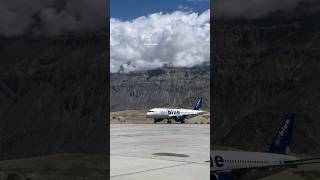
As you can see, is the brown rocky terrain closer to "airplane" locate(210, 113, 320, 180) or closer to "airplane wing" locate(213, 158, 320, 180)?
"airplane" locate(210, 113, 320, 180)

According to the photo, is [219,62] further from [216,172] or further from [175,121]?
[175,121]

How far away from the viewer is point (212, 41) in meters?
16.8

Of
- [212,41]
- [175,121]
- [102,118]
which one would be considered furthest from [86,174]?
[175,121]

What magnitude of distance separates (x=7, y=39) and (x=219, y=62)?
7.69m

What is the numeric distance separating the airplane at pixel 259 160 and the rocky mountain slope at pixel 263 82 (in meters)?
0.39

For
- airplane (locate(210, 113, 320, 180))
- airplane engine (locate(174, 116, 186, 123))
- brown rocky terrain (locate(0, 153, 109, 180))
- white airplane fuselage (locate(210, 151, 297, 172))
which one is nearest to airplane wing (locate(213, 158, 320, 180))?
airplane (locate(210, 113, 320, 180))

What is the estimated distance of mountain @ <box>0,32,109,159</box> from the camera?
14.8m

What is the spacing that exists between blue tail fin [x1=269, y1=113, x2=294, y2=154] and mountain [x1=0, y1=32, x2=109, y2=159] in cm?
652

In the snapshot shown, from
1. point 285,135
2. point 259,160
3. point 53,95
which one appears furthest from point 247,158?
point 53,95

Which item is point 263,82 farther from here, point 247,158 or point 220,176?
point 220,176

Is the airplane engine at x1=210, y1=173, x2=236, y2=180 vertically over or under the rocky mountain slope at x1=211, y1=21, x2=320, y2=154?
under

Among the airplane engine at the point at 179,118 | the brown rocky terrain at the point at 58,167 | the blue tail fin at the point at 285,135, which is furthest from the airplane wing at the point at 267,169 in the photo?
→ the airplane engine at the point at 179,118

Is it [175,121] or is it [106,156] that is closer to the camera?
[106,156]

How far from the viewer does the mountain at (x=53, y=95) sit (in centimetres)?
1478
